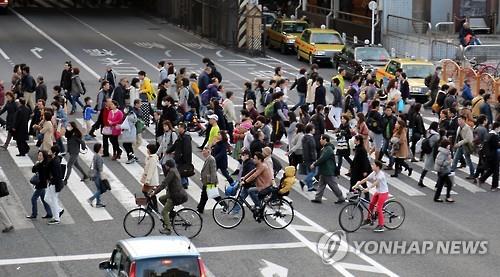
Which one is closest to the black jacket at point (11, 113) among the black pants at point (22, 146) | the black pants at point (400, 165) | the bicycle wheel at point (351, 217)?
the black pants at point (22, 146)

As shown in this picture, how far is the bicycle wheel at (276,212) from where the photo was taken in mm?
22552

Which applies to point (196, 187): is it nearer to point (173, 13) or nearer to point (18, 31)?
point (18, 31)

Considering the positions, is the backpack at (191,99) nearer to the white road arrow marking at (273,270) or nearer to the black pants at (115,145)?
the black pants at (115,145)

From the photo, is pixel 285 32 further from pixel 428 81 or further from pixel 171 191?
pixel 171 191

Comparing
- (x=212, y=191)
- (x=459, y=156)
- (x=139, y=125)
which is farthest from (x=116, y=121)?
(x=459, y=156)

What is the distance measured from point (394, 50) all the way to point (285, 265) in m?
30.9

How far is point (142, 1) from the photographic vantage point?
2881 inches

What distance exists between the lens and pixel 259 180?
22672mm

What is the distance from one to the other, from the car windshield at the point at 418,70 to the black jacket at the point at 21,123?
15628mm

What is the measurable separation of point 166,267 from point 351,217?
723cm

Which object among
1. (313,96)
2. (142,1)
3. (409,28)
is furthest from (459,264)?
(142,1)

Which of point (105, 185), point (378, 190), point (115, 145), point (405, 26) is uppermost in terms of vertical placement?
point (405, 26)

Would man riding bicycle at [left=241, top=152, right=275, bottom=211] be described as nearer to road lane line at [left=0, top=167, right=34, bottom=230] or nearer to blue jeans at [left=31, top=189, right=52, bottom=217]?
blue jeans at [left=31, top=189, right=52, bottom=217]

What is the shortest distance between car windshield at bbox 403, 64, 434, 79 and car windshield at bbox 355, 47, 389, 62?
4570 millimetres
